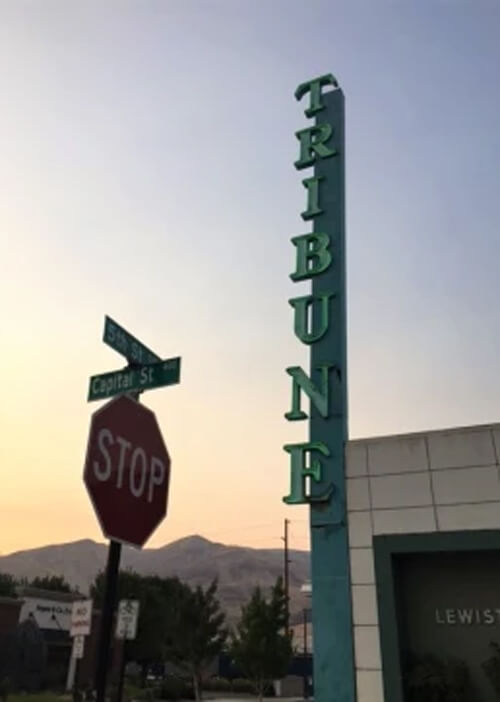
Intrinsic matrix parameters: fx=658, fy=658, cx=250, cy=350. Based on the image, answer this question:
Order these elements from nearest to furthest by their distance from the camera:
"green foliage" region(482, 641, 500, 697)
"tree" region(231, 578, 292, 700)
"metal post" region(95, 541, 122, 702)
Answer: "metal post" region(95, 541, 122, 702) → "green foliage" region(482, 641, 500, 697) → "tree" region(231, 578, 292, 700)

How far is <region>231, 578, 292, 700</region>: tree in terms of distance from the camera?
36.3m

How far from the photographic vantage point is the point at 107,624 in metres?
5.44

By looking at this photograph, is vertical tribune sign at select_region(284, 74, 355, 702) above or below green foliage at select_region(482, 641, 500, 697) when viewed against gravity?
above

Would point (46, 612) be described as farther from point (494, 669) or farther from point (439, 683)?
point (494, 669)

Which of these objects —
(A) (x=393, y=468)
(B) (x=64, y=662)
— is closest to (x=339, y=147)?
(A) (x=393, y=468)

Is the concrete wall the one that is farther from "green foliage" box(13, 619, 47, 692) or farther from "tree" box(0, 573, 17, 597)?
"tree" box(0, 573, 17, 597)

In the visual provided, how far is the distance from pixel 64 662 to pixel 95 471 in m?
45.7

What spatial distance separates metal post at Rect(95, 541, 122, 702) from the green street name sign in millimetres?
1582

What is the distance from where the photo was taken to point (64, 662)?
44.3 metres

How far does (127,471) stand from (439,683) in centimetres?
869

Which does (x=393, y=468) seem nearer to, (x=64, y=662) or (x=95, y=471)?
(x=95, y=471)

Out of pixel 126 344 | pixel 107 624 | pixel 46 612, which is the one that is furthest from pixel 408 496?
pixel 46 612

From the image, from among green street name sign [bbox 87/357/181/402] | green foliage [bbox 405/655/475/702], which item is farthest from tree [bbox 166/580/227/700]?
green street name sign [bbox 87/357/181/402]

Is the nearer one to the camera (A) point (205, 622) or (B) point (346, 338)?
(B) point (346, 338)
